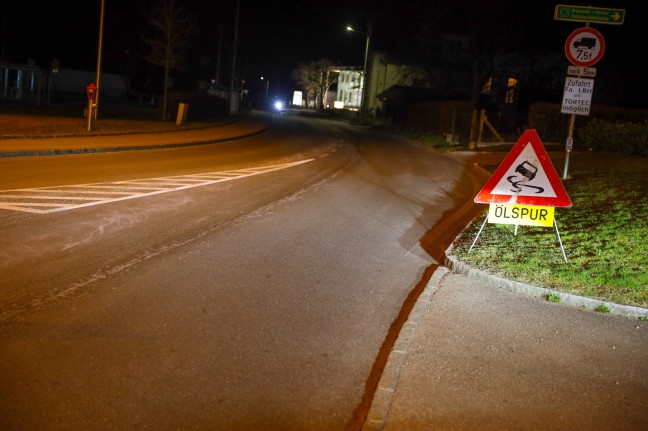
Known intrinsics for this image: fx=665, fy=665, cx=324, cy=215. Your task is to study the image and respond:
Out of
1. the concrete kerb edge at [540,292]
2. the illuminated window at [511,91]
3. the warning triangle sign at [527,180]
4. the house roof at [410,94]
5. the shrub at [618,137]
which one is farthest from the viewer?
the house roof at [410,94]

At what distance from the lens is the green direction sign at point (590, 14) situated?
1311cm

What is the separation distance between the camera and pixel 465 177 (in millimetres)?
20719

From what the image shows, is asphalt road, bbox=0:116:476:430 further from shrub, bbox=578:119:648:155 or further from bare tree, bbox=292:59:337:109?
bare tree, bbox=292:59:337:109

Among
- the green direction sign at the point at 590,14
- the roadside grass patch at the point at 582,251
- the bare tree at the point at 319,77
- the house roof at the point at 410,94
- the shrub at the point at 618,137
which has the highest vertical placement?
the bare tree at the point at 319,77

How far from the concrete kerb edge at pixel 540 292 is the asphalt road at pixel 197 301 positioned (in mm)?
586

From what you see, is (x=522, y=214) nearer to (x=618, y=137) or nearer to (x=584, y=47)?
(x=584, y=47)

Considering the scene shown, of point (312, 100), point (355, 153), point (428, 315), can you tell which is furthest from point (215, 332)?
point (312, 100)

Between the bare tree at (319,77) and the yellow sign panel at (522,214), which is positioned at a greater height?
the bare tree at (319,77)

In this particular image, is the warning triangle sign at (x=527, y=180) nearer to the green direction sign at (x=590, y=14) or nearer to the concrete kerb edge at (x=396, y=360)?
the concrete kerb edge at (x=396, y=360)

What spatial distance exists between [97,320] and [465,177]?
16.3 m

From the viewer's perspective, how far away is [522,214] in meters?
9.41

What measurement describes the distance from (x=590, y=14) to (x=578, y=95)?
1.68m

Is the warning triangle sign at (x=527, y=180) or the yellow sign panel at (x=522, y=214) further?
the yellow sign panel at (x=522, y=214)

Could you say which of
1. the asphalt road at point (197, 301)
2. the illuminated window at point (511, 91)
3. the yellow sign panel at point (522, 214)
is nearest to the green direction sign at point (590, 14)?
the asphalt road at point (197, 301)
